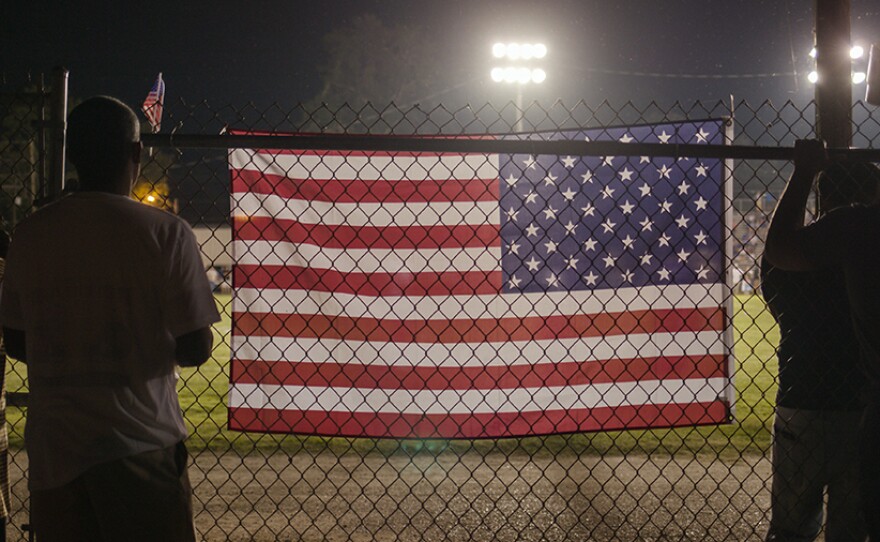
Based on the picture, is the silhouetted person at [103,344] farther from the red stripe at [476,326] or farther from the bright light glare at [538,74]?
the bright light glare at [538,74]

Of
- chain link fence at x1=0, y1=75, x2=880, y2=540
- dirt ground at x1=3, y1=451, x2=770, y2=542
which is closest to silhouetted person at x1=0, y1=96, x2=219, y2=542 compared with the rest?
chain link fence at x1=0, y1=75, x2=880, y2=540

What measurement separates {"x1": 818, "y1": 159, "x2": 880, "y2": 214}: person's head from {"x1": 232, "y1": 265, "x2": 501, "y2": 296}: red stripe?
171 centimetres

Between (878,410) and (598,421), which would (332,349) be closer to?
(598,421)

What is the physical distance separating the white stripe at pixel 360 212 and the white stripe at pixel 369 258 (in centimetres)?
14

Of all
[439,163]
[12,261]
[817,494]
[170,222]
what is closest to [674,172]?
[439,163]

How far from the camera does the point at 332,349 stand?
427cm

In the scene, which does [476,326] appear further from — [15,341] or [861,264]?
[15,341]

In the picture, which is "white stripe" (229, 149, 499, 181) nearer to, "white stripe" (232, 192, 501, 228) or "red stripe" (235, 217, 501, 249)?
"white stripe" (232, 192, 501, 228)

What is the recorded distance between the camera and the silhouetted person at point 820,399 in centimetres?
333

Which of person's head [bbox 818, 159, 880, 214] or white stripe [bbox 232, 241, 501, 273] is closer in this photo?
person's head [bbox 818, 159, 880, 214]

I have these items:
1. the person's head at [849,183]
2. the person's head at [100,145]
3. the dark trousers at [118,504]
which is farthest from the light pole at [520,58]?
the dark trousers at [118,504]

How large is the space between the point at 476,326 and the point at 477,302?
13 cm

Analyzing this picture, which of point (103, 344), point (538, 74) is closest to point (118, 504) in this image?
point (103, 344)

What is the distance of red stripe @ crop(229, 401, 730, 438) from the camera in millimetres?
4223
